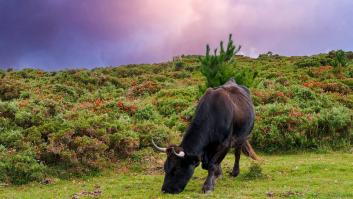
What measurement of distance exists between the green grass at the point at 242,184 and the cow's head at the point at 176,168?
9.4 inches

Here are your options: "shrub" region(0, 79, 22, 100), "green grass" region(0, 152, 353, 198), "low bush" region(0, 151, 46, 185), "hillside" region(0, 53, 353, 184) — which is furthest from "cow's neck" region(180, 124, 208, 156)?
"shrub" region(0, 79, 22, 100)

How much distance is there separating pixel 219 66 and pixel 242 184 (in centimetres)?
1321

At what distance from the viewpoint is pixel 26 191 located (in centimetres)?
1336

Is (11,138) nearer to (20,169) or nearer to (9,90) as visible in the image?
(20,169)

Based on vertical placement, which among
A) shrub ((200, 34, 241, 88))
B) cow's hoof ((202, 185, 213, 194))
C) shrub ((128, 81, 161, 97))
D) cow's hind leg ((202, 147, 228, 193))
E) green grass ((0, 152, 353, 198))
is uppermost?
shrub ((200, 34, 241, 88))

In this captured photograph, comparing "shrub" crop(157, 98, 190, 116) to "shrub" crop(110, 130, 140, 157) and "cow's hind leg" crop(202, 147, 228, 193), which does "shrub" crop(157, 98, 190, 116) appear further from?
"cow's hind leg" crop(202, 147, 228, 193)

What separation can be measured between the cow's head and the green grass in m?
0.24

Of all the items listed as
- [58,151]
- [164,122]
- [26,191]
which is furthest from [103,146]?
[164,122]

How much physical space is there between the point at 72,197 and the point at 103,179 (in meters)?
2.84

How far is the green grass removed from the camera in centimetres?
1148

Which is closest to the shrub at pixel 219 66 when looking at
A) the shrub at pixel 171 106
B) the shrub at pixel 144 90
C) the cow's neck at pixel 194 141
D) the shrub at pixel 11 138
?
the shrub at pixel 171 106

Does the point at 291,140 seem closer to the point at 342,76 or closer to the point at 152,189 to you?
the point at 152,189

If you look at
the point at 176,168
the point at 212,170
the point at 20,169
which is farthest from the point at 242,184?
the point at 20,169

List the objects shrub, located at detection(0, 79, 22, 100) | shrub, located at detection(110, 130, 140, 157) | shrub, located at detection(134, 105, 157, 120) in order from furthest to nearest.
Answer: shrub, located at detection(0, 79, 22, 100) < shrub, located at detection(134, 105, 157, 120) < shrub, located at detection(110, 130, 140, 157)
